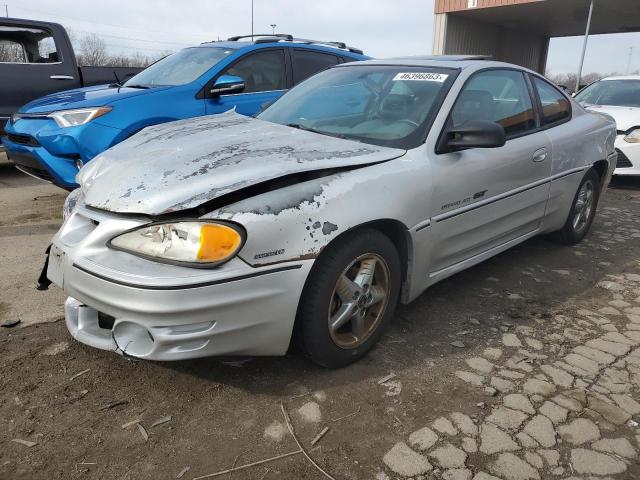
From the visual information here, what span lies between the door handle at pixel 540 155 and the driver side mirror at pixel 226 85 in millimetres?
2662

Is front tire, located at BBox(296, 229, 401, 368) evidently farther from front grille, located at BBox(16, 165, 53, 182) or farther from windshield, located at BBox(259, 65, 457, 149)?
front grille, located at BBox(16, 165, 53, 182)

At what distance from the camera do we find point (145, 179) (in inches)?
89.7

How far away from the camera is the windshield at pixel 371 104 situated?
2.86 m

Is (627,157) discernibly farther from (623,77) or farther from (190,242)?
(190,242)

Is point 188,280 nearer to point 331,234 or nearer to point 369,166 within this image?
point 331,234

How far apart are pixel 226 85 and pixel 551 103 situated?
2795 mm

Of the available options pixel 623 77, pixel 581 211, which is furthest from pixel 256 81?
pixel 623 77

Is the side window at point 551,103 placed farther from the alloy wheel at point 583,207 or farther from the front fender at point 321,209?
the front fender at point 321,209

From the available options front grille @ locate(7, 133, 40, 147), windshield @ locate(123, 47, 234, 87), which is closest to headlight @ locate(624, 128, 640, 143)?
windshield @ locate(123, 47, 234, 87)

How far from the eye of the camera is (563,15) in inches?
747

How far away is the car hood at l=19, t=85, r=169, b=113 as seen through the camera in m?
4.46

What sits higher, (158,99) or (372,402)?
(158,99)

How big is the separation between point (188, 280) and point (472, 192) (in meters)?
1.78

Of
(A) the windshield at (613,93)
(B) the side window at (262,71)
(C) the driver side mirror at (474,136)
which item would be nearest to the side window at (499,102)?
(C) the driver side mirror at (474,136)
